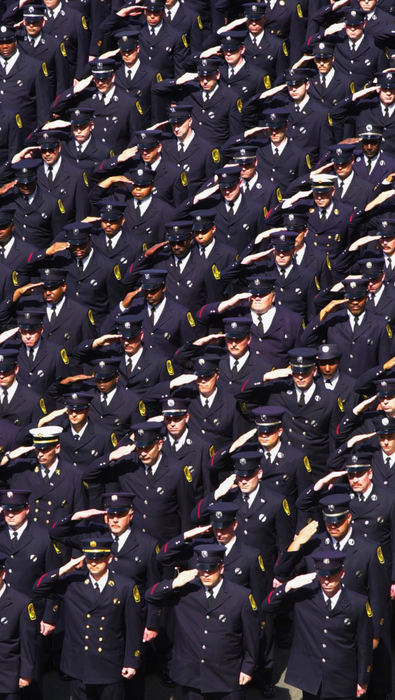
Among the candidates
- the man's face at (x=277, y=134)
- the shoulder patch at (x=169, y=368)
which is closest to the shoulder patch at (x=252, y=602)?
the shoulder patch at (x=169, y=368)

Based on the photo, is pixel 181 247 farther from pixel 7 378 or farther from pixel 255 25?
pixel 255 25

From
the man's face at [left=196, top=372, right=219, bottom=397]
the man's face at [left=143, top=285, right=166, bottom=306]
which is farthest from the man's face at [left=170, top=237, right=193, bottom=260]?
the man's face at [left=196, top=372, right=219, bottom=397]

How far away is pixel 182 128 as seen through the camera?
2400cm

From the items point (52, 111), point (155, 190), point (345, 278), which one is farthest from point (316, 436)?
point (52, 111)

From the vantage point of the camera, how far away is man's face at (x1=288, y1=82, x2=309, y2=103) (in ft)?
79.7

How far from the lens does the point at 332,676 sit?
17.7 m

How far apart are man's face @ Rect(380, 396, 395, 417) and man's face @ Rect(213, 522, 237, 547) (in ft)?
6.19

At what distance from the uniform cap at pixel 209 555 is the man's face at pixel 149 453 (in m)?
1.95

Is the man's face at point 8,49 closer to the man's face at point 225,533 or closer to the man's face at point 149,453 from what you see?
the man's face at point 149,453

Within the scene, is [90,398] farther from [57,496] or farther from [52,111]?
[52,111]

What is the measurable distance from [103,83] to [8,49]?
60.2 inches

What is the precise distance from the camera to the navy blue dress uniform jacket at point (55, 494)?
65.2ft

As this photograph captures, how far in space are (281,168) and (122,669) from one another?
24.6ft

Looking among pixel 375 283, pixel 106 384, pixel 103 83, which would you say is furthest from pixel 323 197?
pixel 103 83
